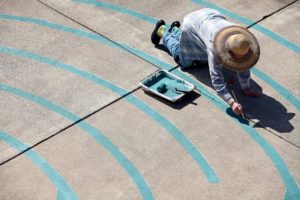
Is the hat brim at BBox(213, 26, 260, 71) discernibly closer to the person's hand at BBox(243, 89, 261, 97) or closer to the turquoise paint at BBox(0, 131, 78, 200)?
the person's hand at BBox(243, 89, 261, 97)

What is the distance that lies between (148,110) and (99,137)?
0.78m

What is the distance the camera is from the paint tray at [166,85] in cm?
748

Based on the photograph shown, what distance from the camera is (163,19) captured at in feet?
29.6

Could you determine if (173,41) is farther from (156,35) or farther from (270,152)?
(270,152)

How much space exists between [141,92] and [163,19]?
6.00ft

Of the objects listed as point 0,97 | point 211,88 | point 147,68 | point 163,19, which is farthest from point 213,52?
point 0,97

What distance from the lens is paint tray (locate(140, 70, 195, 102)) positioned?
294 inches

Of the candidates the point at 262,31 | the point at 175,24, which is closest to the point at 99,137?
the point at 175,24

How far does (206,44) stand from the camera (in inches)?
286

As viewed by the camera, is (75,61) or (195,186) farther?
(75,61)

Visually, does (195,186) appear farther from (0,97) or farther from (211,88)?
(0,97)

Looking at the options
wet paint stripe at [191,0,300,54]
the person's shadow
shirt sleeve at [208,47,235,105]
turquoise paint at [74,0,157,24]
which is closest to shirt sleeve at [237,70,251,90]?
the person's shadow

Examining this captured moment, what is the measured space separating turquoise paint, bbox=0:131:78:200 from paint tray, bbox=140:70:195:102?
1736mm

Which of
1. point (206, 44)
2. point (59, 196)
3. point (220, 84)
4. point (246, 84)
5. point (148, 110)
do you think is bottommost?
point (59, 196)
